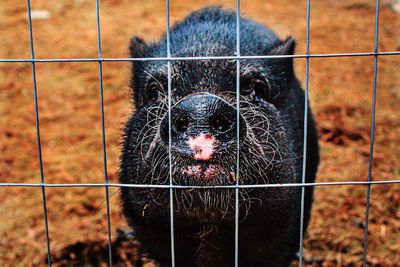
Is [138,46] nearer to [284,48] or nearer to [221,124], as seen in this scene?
[284,48]

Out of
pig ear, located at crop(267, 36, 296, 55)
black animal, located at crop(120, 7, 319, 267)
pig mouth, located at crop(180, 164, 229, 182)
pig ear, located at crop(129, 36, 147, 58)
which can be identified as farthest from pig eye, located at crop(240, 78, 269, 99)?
pig ear, located at crop(129, 36, 147, 58)

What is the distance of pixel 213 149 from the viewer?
2.40 m

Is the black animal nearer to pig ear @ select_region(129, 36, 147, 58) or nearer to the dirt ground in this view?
pig ear @ select_region(129, 36, 147, 58)

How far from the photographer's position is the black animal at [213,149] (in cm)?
246

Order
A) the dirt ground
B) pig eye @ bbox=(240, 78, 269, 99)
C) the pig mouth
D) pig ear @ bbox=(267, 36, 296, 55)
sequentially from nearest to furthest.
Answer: the pig mouth, pig eye @ bbox=(240, 78, 269, 99), pig ear @ bbox=(267, 36, 296, 55), the dirt ground

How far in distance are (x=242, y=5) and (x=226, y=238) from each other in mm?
7095

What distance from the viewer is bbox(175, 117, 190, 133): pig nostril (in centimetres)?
246

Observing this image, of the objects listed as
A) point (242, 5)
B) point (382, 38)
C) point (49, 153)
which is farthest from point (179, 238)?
point (242, 5)

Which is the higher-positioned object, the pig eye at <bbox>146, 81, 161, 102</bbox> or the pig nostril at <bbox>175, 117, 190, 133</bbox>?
the pig eye at <bbox>146, 81, 161, 102</bbox>

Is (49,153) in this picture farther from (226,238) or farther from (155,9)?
(155,9)

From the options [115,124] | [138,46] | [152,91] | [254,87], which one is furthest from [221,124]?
[115,124]

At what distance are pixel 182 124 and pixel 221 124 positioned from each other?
0.18 metres

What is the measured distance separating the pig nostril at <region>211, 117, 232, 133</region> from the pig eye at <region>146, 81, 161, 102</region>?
700mm

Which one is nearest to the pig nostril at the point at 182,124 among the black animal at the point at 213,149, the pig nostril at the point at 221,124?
the black animal at the point at 213,149
